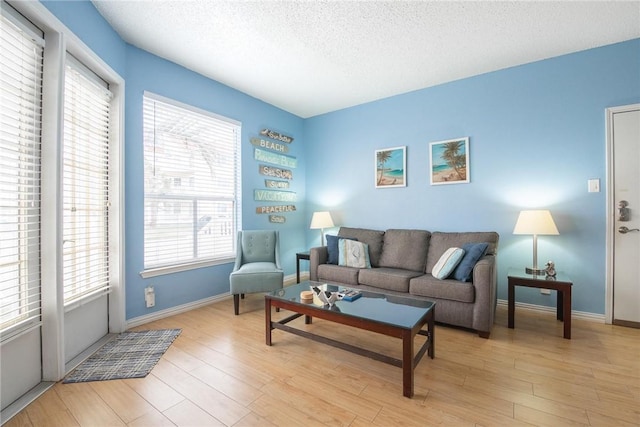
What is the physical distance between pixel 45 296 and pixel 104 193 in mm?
1022

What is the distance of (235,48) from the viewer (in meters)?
2.71

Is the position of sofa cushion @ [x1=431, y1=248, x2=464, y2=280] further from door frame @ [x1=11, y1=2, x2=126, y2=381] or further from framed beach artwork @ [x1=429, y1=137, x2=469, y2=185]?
door frame @ [x1=11, y1=2, x2=126, y2=381]

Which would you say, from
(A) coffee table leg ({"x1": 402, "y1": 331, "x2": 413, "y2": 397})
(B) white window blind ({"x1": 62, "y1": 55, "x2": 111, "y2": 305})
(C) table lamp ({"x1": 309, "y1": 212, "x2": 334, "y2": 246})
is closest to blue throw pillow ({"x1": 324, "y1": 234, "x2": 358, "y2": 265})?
(C) table lamp ({"x1": 309, "y1": 212, "x2": 334, "y2": 246})

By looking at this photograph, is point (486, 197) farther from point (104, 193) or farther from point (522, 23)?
point (104, 193)

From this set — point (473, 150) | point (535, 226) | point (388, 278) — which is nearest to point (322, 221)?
point (388, 278)

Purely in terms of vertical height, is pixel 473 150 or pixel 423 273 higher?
pixel 473 150

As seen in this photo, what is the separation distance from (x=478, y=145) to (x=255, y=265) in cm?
308

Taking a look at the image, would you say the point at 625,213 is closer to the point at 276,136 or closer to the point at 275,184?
the point at 275,184

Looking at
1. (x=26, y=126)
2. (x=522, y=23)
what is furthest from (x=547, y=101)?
(x=26, y=126)

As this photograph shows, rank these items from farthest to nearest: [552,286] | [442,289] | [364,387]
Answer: [442,289] < [552,286] < [364,387]

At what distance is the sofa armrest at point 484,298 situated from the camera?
2.35 metres

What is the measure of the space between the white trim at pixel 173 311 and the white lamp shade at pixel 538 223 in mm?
A: 3497

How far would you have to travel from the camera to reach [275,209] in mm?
4211

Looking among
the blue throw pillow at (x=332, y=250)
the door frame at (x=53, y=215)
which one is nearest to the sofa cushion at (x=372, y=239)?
the blue throw pillow at (x=332, y=250)
